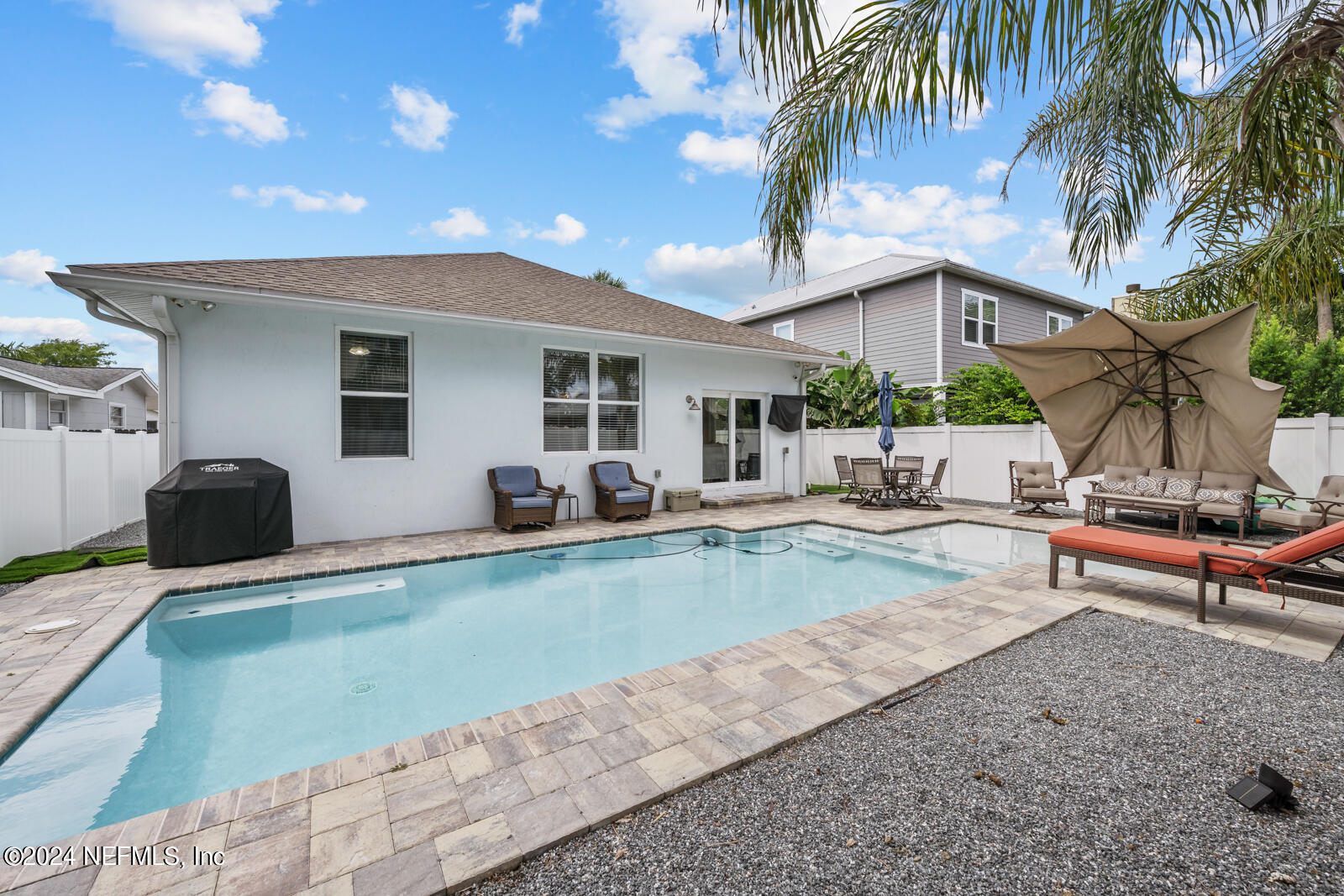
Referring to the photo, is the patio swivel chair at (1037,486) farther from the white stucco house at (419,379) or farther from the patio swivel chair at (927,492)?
the white stucco house at (419,379)

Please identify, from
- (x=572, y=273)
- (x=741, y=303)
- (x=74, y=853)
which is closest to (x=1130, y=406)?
(x=572, y=273)

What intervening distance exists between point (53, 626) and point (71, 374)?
76.8 feet

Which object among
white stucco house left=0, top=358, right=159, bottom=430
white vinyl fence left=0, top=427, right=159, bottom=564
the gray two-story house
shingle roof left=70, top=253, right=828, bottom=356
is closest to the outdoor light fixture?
shingle roof left=70, top=253, right=828, bottom=356

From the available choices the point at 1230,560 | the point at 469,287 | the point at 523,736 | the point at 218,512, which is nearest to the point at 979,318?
the point at 1230,560

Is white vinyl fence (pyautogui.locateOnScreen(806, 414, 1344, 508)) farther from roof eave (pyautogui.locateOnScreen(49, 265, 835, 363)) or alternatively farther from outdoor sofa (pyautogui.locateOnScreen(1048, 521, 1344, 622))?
roof eave (pyautogui.locateOnScreen(49, 265, 835, 363))

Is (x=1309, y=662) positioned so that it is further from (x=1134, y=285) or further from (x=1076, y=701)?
(x=1134, y=285)

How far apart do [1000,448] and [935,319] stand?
500cm

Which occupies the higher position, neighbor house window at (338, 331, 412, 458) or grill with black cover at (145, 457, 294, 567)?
neighbor house window at (338, 331, 412, 458)

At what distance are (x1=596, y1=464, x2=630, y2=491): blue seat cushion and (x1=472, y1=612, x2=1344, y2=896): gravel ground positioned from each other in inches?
271

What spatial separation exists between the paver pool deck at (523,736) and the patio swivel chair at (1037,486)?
4.32 metres

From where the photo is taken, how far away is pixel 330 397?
7402mm

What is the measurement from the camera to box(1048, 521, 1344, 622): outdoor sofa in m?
3.64

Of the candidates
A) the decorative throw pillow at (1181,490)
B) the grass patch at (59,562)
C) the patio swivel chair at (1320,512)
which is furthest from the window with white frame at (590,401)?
the patio swivel chair at (1320,512)

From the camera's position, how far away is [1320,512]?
6.52 meters
